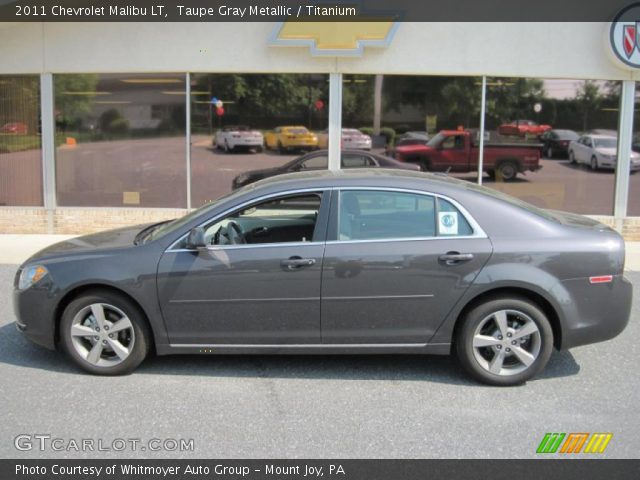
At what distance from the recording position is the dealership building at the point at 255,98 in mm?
10945

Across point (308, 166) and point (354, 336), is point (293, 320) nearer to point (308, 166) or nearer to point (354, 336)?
point (354, 336)

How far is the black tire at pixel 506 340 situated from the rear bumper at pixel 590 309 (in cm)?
16

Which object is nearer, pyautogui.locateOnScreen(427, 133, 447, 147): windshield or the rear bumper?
the rear bumper

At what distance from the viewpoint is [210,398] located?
4895 millimetres

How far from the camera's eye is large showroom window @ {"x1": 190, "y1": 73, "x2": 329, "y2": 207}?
11.2 m

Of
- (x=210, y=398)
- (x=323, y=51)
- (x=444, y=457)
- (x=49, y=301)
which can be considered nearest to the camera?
(x=444, y=457)

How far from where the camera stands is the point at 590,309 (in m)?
5.06

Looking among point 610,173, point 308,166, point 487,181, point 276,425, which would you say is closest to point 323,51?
point 308,166

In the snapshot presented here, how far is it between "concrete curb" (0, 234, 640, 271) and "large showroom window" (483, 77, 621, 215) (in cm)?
117

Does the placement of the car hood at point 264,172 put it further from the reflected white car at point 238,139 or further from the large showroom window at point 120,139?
the large showroom window at point 120,139

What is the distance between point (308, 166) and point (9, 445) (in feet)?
25.4
